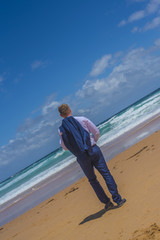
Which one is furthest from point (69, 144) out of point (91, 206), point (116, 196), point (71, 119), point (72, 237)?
point (91, 206)

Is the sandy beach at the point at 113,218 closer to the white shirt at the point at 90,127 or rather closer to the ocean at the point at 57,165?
the white shirt at the point at 90,127

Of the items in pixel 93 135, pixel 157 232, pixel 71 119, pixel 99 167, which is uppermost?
pixel 71 119

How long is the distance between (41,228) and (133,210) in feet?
8.78

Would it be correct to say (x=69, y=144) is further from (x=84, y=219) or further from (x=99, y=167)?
(x=84, y=219)

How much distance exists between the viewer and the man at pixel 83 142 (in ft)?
13.7

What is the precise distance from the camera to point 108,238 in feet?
11.0

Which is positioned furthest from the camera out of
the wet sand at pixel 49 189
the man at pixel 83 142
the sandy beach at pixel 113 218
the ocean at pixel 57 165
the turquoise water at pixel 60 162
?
the turquoise water at pixel 60 162

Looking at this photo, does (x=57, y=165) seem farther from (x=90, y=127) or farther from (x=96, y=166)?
(x=90, y=127)

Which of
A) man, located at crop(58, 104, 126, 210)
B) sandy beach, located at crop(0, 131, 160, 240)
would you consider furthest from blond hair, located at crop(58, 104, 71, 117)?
sandy beach, located at crop(0, 131, 160, 240)

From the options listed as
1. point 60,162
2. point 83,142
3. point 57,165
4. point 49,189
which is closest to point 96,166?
point 83,142

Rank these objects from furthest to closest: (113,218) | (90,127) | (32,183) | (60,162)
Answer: (60,162) → (32,183) → (90,127) → (113,218)

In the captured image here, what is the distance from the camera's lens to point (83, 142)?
4.14m

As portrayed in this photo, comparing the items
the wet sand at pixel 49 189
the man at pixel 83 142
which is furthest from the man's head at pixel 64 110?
the wet sand at pixel 49 189

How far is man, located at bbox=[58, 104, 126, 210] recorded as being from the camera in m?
4.16
